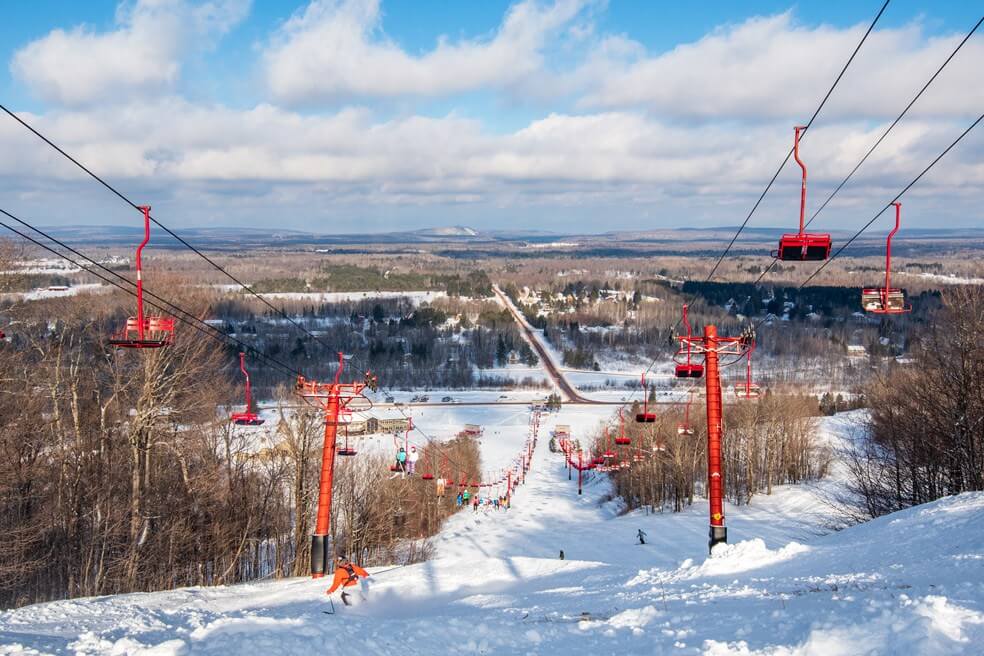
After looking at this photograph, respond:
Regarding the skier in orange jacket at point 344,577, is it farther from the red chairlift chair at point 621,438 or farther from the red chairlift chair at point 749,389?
the red chairlift chair at point 621,438

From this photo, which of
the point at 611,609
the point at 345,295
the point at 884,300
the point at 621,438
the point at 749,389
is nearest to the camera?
the point at 611,609

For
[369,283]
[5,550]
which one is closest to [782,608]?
[5,550]

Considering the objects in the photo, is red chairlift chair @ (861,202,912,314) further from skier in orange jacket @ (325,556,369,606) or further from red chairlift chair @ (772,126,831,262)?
skier in orange jacket @ (325,556,369,606)

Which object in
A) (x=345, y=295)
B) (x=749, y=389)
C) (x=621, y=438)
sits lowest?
(x=621, y=438)

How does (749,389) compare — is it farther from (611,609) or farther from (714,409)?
(611,609)

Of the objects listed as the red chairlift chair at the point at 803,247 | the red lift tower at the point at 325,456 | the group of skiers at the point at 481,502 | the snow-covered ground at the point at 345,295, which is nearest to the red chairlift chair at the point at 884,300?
the red chairlift chair at the point at 803,247

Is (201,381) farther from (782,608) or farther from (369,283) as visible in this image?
(369,283)

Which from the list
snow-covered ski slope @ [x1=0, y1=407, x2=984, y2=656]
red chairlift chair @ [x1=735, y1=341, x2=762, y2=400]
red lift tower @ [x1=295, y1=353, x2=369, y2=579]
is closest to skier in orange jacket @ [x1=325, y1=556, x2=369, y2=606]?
snow-covered ski slope @ [x1=0, y1=407, x2=984, y2=656]

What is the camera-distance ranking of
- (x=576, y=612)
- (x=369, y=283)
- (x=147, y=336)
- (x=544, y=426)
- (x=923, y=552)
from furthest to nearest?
(x=369, y=283) < (x=544, y=426) < (x=147, y=336) < (x=923, y=552) < (x=576, y=612)

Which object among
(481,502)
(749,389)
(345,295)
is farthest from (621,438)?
(345,295)
